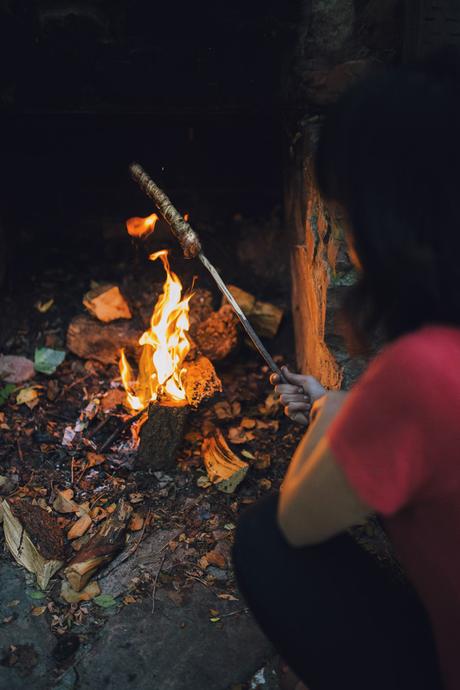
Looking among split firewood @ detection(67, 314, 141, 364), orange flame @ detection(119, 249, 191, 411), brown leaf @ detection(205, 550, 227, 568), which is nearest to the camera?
brown leaf @ detection(205, 550, 227, 568)

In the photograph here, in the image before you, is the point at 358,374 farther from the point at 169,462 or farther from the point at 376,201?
the point at 376,201

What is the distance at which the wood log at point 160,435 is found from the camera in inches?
105

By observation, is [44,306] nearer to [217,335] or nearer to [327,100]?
[217,335]

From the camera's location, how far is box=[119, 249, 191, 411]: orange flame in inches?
115

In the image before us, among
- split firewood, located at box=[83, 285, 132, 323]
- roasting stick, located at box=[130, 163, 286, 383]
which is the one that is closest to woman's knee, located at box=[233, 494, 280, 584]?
roasting stick, located at box=[130, 163, 286, 383]

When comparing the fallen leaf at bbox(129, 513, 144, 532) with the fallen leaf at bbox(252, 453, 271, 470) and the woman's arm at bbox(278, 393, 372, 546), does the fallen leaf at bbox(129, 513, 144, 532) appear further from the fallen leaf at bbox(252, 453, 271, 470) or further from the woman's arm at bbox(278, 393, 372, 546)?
the woman's arm at bbox(278, 393, 372, 546)

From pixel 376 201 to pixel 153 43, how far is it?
1874mm

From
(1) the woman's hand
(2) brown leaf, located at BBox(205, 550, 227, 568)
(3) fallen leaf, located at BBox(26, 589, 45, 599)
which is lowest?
(2) brown leaf, located at BBox(205, 550, 227, 568)

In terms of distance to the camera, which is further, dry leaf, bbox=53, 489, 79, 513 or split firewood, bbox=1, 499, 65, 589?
dry leaf, bbox=53, 489, 79, 513

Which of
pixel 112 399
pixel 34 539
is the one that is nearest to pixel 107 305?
pixel 112 399

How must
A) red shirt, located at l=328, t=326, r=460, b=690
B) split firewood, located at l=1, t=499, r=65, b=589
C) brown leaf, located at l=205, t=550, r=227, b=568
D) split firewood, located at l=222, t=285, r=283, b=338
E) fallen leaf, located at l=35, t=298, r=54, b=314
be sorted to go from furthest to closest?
fallen leaf, located at l=35, t=298, r=54, b=314 → split firewood, located at l=222, t=285, r=283, b=338 → brown leaf, located at l=205, t=550, r=227, b=568 → split firewood, located at l=1, t=499, r=65, b=589 → red shirt, located at l=328, t=326, r=460, b=690

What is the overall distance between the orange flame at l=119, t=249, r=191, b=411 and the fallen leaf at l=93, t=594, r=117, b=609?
942 mm

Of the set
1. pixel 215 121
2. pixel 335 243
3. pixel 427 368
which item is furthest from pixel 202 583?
pixel 215 121

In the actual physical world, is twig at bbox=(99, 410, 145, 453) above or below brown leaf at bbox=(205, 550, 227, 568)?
above
